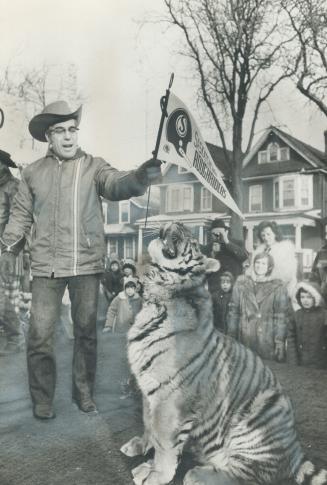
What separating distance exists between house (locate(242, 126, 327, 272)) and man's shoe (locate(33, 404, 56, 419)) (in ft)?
6.28

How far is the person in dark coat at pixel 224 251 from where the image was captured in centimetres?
361

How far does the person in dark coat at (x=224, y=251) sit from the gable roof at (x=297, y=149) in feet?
1.71

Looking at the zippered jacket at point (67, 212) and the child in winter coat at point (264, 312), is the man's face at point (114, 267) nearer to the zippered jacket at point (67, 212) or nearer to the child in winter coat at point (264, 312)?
the child in winter coat at point (264, 312)

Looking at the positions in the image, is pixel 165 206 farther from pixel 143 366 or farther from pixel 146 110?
pixel 143 366

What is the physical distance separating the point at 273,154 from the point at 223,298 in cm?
154

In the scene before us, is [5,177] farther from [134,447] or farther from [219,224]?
[134,447]

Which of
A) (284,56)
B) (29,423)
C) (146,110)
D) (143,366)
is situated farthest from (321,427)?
(284,56)

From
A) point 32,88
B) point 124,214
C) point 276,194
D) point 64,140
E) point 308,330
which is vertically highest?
point 32,88

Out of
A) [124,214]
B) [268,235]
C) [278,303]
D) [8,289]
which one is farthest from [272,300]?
[8,289]

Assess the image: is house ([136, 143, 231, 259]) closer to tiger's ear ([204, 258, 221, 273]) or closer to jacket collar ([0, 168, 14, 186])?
tiger's ear ([204, 258, 221, 273])

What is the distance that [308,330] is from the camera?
3.92 meters

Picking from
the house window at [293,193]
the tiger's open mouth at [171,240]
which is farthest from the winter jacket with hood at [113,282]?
the tiger's open mouth at [171,240]

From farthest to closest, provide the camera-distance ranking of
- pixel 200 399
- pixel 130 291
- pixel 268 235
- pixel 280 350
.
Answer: pixel 130 291 < pixel 280 350 < pixel 268 235 < pixel 200 399

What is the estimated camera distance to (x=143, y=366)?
2020 mm
